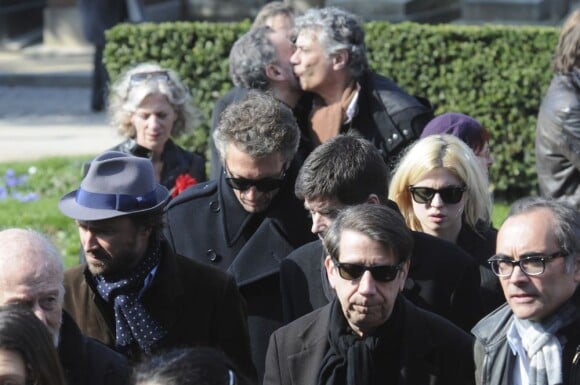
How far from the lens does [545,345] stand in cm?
421

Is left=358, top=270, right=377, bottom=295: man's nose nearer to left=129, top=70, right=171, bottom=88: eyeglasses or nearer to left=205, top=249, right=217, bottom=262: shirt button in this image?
left=205, top=249, right=217, bottom=262: shirt button

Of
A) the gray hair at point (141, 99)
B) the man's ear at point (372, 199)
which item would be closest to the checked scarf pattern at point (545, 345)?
the man's ear at point (372, 199)

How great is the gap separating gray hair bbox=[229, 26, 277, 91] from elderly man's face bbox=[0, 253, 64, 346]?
8.65ft

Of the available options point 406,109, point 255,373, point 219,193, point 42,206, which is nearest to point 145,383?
point 255,373

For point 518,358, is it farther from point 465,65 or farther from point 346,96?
point 465,65

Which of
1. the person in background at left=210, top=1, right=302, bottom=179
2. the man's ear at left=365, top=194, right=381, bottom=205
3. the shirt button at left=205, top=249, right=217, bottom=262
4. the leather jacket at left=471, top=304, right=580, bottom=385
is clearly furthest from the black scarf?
the person in background at left=210, top=1, right=302, bottom=179

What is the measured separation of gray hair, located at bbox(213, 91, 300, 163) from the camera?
16.9 feet

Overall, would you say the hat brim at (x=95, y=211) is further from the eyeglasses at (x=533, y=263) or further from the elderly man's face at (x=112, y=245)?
the eyeglasses at (x=533, y=263)

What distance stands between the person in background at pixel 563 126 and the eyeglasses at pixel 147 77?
2088 millimetres

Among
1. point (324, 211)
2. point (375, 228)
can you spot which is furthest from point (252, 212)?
point (375, 228)

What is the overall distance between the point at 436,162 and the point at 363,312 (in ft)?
4.03

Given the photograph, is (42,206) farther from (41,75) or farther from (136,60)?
(41,75)

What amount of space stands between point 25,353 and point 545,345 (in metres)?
1.65

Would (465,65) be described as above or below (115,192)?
below
